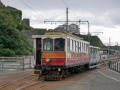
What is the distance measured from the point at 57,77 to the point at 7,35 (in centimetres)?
3244

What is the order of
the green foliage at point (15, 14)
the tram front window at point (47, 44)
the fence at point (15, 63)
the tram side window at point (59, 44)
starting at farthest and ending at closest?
the green foliage at point (15, 14)
the fence at point (15, 63)
the tram front window at point (47, 44)
the tram side window at point (59, 44)

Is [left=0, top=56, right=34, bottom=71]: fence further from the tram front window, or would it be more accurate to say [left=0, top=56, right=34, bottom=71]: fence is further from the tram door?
the tram front window

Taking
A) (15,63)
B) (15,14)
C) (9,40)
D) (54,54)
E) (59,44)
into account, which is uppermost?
(15,14)

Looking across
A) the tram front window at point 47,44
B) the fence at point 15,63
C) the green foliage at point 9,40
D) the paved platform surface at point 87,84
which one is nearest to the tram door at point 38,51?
the tram front window at point 47,44

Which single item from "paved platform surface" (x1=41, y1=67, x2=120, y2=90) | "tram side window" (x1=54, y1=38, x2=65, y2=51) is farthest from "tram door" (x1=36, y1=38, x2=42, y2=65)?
"paved platform surface" (x1=41, y1=67, x2=120, y2=90)

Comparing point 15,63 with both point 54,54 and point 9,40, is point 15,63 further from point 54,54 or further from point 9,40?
point 9,40

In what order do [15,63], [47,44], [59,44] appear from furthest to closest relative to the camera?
[15,63], [47,44], [59,44]

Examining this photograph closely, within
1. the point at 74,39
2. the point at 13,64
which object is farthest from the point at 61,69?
the point at 13,64

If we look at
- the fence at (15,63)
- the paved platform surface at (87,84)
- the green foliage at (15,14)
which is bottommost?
the paved platform surface at (87,84)

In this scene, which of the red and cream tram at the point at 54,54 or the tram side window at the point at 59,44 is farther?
the tram side window at the point at 59,44

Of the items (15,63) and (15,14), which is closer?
(15,63)

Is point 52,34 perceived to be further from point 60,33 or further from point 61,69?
point 61,69

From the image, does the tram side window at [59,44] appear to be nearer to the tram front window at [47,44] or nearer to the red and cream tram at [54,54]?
the red and cream tram at [54,54]

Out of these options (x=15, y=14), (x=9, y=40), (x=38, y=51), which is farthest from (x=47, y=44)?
(x=15, y=14)
